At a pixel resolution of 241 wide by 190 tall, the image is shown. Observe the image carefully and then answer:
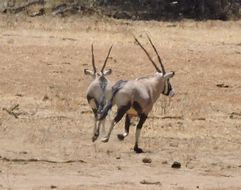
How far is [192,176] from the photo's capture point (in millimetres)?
10625

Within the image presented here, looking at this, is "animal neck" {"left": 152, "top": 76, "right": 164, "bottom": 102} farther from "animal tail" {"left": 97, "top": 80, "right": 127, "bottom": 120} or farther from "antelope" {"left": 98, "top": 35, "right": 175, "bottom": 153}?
"animal tail" {"left": 97, "top": 80, "right": 127, "bottom": 120}

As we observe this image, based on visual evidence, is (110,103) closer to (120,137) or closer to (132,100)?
(132,100)

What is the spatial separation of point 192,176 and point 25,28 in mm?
13561

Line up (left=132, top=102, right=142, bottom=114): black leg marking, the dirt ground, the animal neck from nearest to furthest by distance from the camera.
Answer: the dirt ground < (left=132, top=102, right=142, bottom=114): black leg marking < the animal neck

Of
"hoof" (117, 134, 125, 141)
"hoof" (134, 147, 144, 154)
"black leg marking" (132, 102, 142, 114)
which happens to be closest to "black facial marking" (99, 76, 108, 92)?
"black leg marking" (132, 102, 142, 114)

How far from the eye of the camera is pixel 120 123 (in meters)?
14.3

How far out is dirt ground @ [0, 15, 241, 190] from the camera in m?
10.5

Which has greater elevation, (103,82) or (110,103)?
(103,82)

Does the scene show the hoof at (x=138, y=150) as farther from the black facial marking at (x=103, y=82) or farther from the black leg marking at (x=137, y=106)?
the black facial marking at (x=103, y=82)

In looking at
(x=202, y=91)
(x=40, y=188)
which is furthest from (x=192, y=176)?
(x=202, y=91)

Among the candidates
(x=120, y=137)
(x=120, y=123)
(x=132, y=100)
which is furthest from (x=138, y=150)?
(x=120, y=123)

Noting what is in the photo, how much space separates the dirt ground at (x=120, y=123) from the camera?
10.5m

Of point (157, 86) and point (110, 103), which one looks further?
point (157, 86)

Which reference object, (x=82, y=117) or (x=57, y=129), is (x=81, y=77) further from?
(x=57, y=129)
